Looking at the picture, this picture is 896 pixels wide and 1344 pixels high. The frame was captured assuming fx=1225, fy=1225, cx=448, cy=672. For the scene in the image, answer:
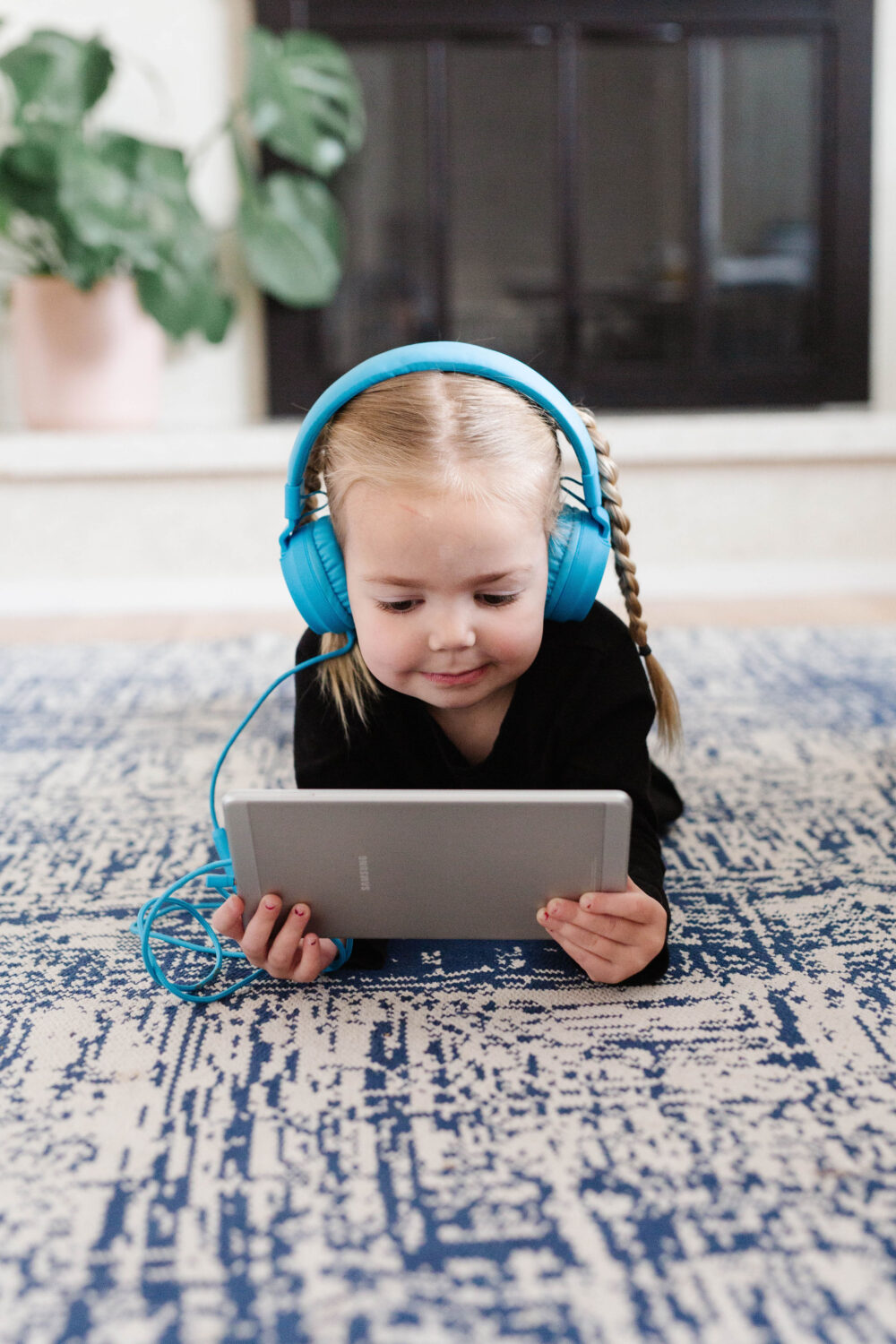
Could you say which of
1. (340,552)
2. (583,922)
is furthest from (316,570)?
(583,922)

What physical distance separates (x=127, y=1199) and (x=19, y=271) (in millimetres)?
2269

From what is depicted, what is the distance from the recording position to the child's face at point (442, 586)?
715 millimetres

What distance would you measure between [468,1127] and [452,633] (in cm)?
27

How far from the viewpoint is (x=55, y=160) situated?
7.20ft

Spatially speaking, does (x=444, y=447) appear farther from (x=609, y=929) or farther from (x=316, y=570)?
(x=609, y=929)

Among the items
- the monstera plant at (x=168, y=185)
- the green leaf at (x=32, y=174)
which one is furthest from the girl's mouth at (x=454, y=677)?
the green leaf at (x=32, y=174)

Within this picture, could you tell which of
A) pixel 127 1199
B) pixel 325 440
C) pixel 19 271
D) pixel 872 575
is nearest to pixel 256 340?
pixel 19 271

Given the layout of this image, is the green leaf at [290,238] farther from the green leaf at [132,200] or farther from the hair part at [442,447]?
the hair part at [442,447]

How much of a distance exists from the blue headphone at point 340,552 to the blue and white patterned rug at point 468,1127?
0.24m

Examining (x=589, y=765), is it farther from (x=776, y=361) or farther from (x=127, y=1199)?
(x=776, y=361)

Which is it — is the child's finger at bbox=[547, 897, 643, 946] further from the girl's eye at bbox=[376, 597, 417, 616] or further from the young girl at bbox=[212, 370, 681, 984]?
the girl's eye at bbox=[376, 597, 417, 616]

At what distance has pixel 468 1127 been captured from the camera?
2.04 ft

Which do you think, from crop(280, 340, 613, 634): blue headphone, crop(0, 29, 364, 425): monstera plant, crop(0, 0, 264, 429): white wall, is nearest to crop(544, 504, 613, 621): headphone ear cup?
crop(280, 340, 613, 634): blue headphone

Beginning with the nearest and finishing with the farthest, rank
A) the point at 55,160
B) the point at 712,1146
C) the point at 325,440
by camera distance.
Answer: the point at 712,1146
the point at 325,440
the point at 55,160
